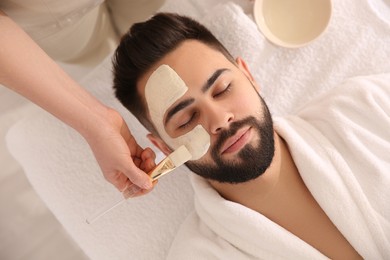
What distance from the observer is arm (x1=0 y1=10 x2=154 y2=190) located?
1057 millimetres

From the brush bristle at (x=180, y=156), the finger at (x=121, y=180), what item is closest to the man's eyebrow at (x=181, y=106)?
the brush bristle at (x=180, y=156)

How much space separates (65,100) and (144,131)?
437 mm

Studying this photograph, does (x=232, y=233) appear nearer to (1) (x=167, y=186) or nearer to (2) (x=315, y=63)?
(1) (x=167, y=186)

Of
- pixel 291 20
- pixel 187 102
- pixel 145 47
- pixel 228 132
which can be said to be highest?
pixel 145 47

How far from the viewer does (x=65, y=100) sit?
1120 millimetres

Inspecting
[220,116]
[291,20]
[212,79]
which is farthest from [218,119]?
[291,20]

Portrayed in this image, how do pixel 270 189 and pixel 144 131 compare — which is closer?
pixel 270 189

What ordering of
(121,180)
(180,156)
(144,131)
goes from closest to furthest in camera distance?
1. (180,156)
2. (121,180)
3. (144,131)

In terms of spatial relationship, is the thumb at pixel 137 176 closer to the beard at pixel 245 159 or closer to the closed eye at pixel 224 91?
the beard at pixel 245 159

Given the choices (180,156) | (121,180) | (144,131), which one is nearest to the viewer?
(180,156)

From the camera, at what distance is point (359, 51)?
5.15 feet

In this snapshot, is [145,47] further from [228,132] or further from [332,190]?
[332,190]

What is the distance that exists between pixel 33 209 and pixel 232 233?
107 centimetres

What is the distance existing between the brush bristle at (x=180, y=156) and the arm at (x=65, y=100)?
0.31ft
